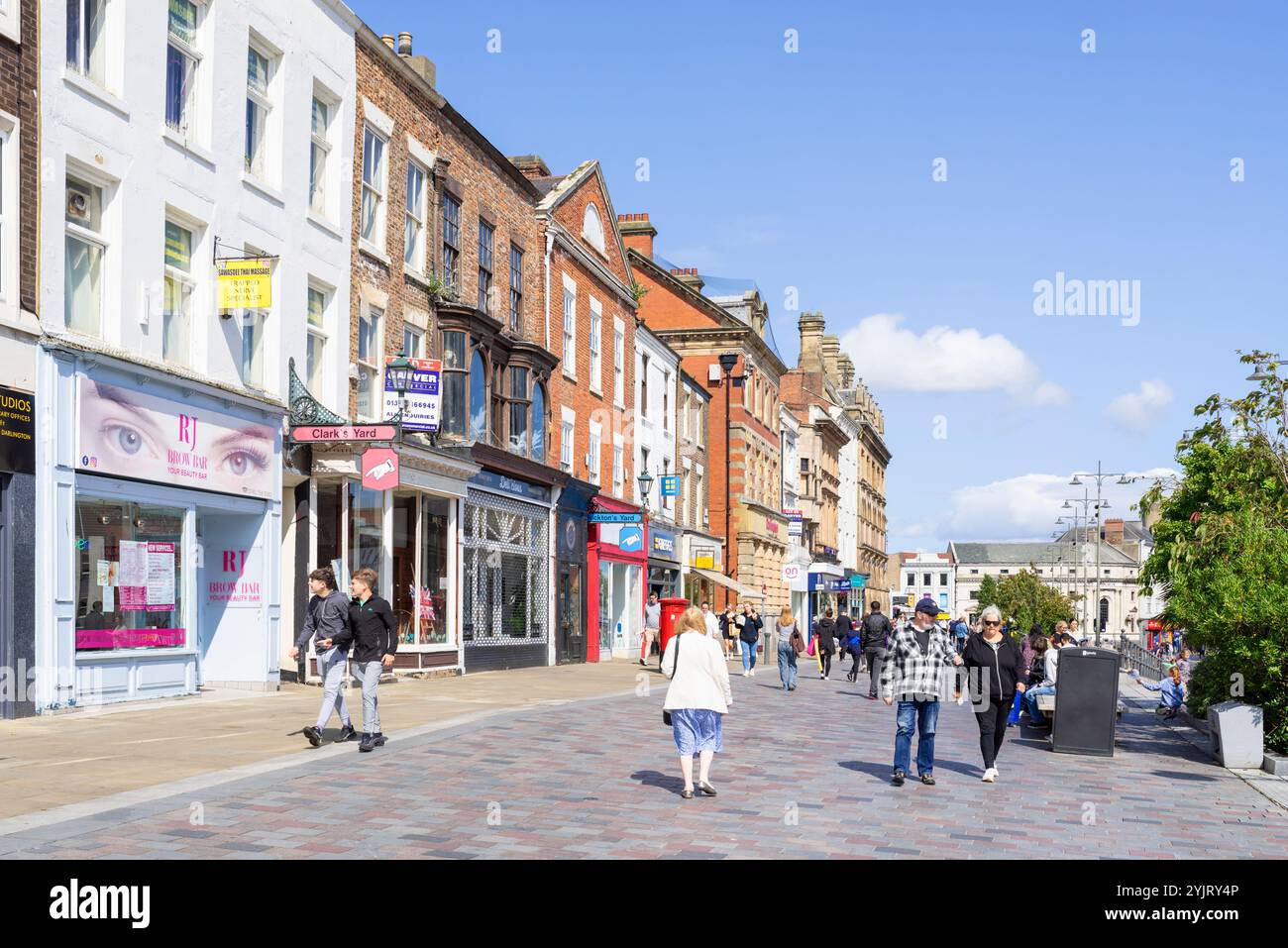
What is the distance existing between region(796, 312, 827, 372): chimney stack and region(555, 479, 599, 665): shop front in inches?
2147

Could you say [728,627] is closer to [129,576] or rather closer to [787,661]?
[787,661]

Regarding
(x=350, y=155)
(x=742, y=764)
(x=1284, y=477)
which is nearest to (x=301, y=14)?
(x=350, y=155)

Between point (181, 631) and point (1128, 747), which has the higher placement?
point (181, 631)

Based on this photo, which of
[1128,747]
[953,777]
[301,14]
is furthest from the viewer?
[301,14]

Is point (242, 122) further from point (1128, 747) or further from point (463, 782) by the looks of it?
point (1128, 747)

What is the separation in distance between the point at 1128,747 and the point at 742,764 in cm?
649

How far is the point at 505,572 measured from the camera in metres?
29.3

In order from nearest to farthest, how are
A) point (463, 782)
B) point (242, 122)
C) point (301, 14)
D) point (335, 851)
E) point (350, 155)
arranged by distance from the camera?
point (335, 851) < point (463, 782) < point (242, 122) < point (301, 14) < point (350, 155)

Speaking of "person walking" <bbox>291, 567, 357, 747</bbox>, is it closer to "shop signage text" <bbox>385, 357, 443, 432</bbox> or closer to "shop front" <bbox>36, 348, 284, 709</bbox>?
"shop front" <bbox>36, 348, 284, 709</bbox>

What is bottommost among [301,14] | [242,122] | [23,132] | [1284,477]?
[1284,477]

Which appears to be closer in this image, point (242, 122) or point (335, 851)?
point (335, 851)

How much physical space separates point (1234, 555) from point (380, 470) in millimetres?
12327

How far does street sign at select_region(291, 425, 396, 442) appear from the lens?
19.8m

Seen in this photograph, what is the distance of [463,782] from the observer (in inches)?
432
